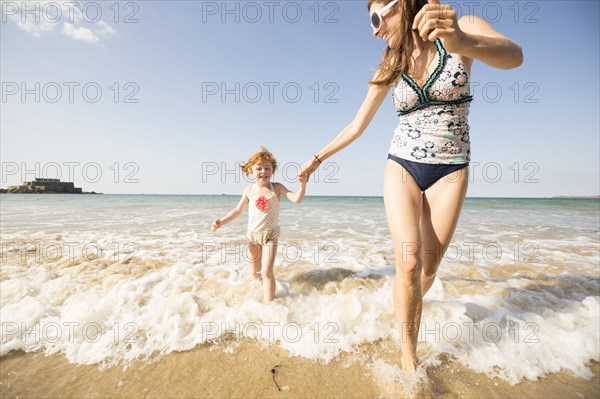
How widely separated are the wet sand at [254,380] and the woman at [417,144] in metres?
0.29

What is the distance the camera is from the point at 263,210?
145 inches

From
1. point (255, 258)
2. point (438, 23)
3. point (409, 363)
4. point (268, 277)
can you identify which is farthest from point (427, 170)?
point (255, 258)

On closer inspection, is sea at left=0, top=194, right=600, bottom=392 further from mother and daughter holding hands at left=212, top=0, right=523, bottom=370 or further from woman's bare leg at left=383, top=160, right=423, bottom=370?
mother and daughter holding hands at left=212, top=0, right=523, bottom=370

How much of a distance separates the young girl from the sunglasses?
1.82 metres

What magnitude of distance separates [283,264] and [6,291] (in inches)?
140

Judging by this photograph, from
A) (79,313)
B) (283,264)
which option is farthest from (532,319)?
(79,313)

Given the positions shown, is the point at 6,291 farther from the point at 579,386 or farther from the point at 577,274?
the point at 577,274

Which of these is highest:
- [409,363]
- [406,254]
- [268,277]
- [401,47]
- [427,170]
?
[401,47]

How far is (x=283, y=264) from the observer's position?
15.4 feet

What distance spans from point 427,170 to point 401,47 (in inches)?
36.8

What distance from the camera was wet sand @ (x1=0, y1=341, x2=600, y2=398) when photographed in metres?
1.93

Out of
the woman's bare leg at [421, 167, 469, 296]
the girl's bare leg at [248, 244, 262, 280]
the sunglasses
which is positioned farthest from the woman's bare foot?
the sunglasses

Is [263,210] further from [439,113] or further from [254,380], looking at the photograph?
[439,113]

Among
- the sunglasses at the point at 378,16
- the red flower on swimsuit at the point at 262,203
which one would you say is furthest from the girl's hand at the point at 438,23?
the red flower on swimsuit at the point at 262,203
